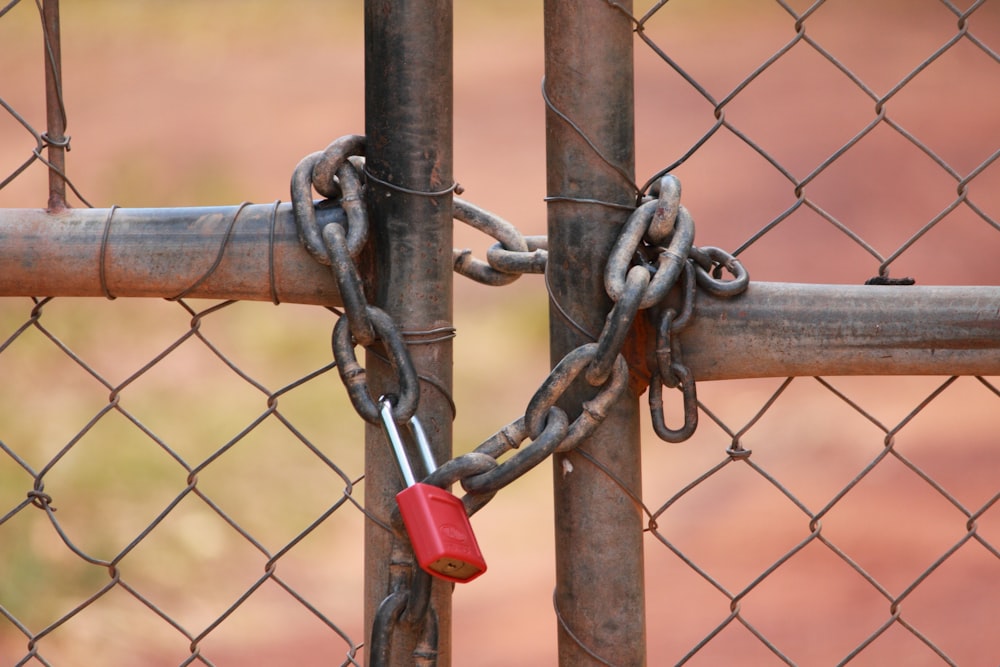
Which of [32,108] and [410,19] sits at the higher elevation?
[32,108]

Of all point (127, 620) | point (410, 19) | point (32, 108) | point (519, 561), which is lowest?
point (127, 620)

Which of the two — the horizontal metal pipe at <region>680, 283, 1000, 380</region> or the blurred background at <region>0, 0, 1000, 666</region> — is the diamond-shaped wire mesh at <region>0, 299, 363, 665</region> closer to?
the blurred background at <region>0, 0, 1000, 666</region>

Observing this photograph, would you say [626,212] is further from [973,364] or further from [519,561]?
[519,561]

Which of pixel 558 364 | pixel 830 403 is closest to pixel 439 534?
pixel 558 364

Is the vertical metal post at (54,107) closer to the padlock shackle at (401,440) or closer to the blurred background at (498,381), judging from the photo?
the blurred background at (498,381)

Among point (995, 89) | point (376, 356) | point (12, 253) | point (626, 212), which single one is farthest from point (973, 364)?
point (995, 89)

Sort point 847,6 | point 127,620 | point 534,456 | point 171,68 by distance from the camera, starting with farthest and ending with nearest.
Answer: point 847,6 < point 171,68 < point 127,620 < point 534,456

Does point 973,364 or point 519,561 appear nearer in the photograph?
point 973,364

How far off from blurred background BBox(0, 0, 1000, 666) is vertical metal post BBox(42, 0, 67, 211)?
0.14 meters

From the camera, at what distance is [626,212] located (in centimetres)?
72

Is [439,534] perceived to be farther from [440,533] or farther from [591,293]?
[591,293]

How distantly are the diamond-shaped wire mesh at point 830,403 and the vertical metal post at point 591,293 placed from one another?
0.15 ft

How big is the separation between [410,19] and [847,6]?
698cm

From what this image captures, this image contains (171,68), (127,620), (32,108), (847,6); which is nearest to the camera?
(127,620)
